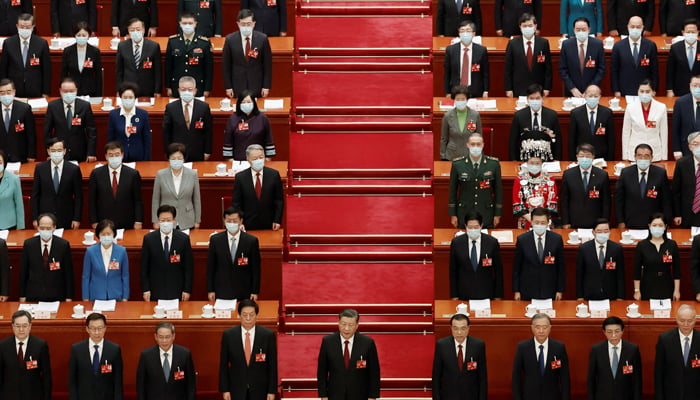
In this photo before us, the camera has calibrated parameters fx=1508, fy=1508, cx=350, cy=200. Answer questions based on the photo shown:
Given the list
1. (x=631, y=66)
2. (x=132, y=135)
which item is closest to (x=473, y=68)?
(x=631, y=66)

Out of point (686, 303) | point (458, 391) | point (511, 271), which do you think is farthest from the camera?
point (511, 271)

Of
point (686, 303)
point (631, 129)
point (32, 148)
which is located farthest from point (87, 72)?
point (686, 303)

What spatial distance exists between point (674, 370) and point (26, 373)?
14.7ft

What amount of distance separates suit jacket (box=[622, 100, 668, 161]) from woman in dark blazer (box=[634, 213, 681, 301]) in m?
1.55

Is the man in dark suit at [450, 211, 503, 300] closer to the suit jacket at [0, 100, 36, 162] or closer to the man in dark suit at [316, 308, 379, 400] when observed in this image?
the man in dark suit at [316, 308, 379, 400]

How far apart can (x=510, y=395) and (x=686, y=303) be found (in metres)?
1.47

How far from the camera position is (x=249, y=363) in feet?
34.3

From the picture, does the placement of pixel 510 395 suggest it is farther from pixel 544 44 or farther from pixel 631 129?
pixel 544 44

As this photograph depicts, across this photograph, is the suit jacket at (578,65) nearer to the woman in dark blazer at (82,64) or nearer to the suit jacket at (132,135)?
the suit jacket at (132,135)

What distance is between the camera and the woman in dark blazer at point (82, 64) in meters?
13.4

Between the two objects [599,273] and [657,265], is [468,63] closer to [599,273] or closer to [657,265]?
[599,273]

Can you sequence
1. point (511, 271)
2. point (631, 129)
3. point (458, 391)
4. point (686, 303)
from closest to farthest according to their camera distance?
point (458, 391), point (686, 303), point (511, 271), point (631, 129)

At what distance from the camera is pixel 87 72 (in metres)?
13.4

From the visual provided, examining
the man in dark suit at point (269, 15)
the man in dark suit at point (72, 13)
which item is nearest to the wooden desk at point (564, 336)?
the man in dark suit at point (269, 15)
